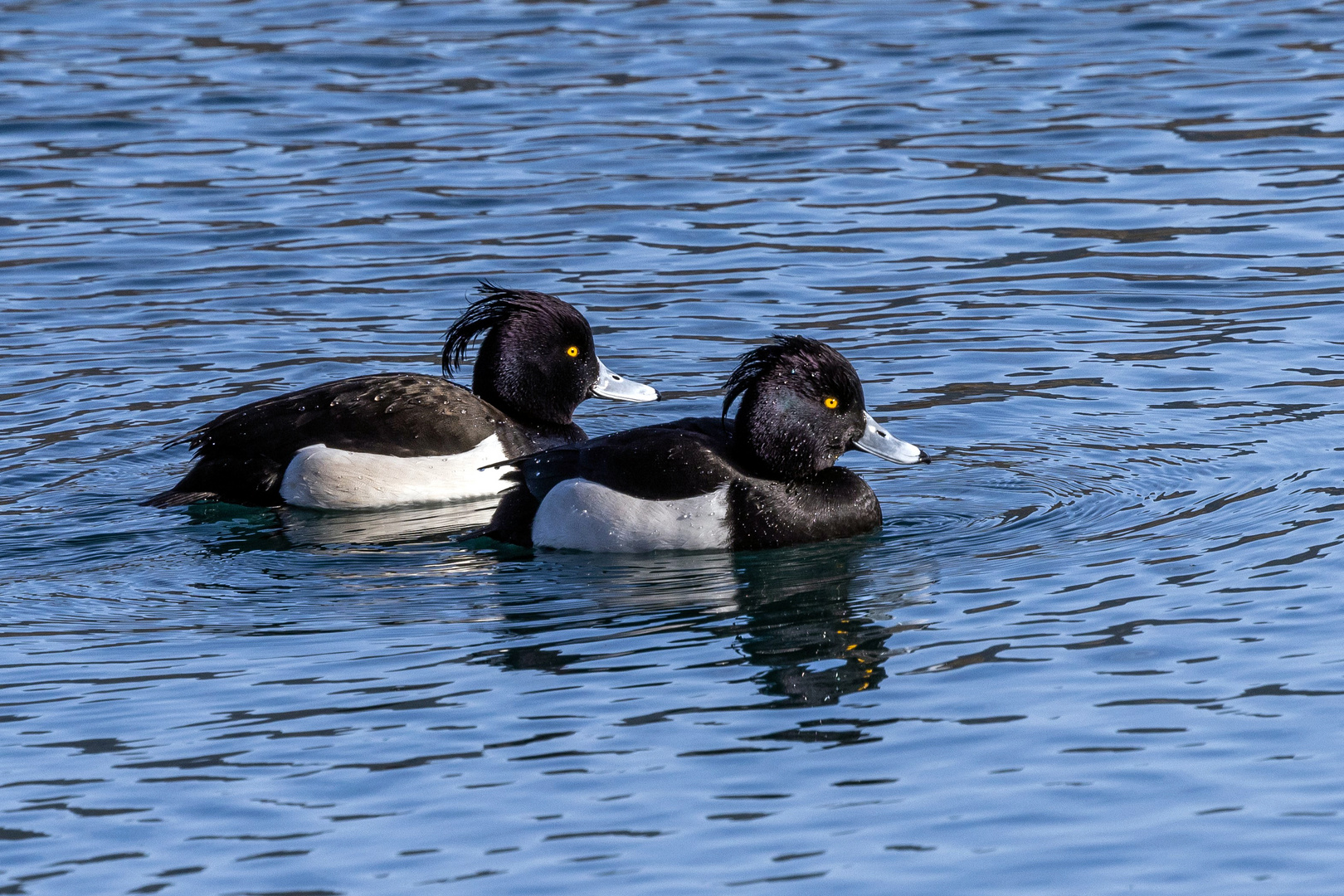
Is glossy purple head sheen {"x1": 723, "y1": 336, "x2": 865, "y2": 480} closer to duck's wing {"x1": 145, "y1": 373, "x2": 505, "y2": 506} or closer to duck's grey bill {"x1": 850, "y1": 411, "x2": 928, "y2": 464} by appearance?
duck's grey bill {"x1": 850, "y1": 411, "x2": 928, "y2": 464}

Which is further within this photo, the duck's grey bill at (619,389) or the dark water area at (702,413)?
the duck's grey bill at (619,389)

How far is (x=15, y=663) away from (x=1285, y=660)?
15.5 feet

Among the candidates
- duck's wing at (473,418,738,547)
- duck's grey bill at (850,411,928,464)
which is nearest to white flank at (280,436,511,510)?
duck's wing at (473,418,738,547)

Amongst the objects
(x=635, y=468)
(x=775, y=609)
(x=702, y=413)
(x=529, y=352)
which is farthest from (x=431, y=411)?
(x=775, y=609)

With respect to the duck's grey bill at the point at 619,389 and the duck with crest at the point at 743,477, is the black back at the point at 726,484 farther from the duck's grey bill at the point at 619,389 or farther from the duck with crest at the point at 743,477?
the duck's grey bill at the point at 619,389

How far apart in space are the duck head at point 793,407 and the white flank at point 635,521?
28 cm

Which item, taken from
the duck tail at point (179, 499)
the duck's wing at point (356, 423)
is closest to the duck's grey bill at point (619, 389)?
the duck's wing at point (356, 423)

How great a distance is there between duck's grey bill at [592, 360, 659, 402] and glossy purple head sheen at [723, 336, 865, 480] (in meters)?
1.65

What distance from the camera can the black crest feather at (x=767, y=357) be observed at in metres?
9.32

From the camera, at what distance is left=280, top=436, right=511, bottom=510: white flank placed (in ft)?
33.7

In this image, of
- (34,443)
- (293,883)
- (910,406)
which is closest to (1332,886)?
(293,883)

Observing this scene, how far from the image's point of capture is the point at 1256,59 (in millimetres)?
19188

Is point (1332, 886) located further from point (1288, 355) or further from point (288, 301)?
point (288, 301)

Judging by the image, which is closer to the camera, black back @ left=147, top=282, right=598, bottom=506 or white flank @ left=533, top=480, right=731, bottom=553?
white flank @ left=533, top=480, right=731, bottom=553
